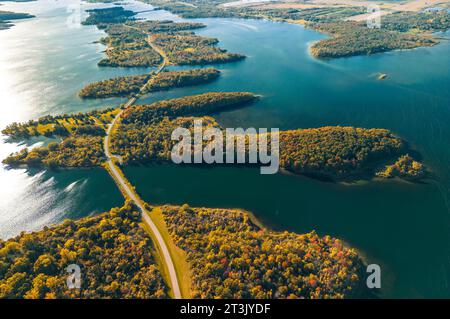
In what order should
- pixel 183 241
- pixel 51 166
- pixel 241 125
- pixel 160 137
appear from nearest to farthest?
1. pixel 183 241
2. pixel 51 166
3. pixel 160 137
4. pixel 241 125

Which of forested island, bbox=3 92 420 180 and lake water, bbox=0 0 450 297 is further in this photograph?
forested island, bbox=3 92 420 180

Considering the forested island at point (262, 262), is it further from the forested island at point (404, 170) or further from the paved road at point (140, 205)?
the forested island at point (404, 170)

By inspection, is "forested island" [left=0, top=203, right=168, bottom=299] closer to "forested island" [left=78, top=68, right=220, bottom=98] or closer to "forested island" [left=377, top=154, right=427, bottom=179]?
"forested island" [left=377, top=154, right=427, bottom=179]

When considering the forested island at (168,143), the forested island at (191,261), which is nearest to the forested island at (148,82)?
the forested island at (168,143)

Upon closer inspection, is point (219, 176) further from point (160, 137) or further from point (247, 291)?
point (247, 291)

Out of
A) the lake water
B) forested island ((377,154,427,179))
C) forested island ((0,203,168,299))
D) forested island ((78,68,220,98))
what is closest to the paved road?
forested island ((0,203,168,299))

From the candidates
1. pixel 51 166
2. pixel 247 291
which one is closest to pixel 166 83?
pixel 51 166

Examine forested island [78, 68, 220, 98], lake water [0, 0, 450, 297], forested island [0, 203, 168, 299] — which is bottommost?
forested island [0, 203, 168, 299]
